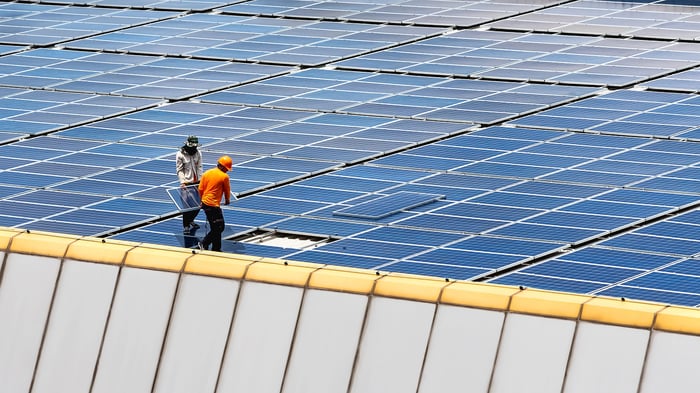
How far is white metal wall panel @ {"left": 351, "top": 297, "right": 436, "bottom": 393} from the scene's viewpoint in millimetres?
21578

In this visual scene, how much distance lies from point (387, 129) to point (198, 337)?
19.9 meters

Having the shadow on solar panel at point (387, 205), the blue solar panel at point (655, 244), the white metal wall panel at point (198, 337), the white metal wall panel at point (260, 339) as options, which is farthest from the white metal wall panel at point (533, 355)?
the shadow on solar panel at point (387, 205)

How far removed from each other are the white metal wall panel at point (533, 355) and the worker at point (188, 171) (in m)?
13.4

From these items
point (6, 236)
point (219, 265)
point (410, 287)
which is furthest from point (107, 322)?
point (410, 287)

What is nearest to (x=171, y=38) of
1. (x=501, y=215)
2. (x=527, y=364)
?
(x=501, y=215)

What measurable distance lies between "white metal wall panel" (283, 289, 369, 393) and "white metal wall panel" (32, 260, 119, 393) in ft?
9.65

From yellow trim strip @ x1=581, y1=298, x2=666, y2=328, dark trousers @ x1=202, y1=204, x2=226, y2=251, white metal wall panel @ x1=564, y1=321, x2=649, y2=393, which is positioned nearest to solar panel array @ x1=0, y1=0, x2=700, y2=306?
dark trousers @ x1=202, y1=204, x2=226, y2=251

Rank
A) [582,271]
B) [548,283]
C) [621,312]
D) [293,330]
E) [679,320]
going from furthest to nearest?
[582,271] < [548,283] < [293,330] < [621,312] < [679,320]

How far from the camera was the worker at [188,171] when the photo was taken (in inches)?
1326

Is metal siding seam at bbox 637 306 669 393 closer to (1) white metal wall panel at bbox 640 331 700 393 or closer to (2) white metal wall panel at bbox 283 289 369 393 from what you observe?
(1) white metal wall panel at bbox 640 331 700 393

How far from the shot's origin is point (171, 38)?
2143 inches

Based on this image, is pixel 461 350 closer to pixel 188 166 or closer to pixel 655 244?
pixel 655 244

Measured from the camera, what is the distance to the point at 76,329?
23.5 meters

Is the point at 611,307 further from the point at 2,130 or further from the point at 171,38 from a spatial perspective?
the point at 171,38
